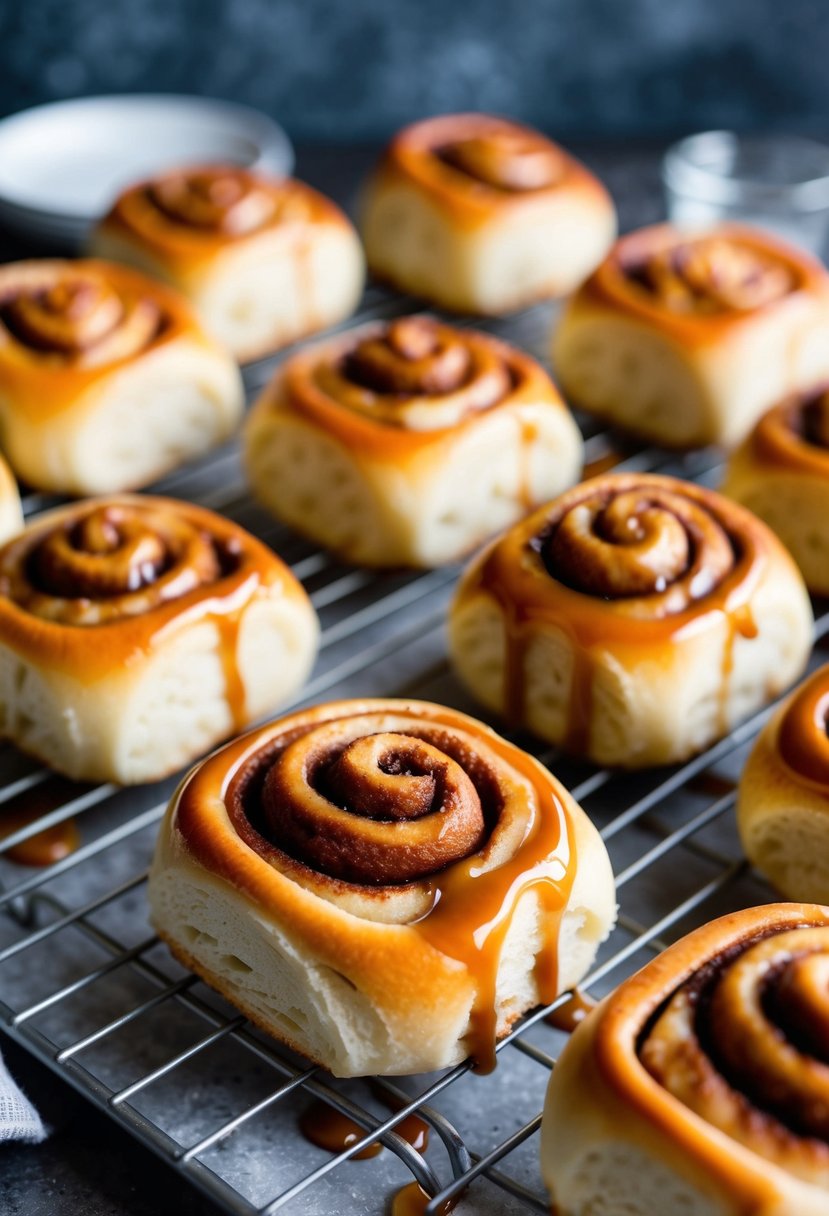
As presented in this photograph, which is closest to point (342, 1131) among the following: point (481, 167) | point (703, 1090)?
point (703, 1090)

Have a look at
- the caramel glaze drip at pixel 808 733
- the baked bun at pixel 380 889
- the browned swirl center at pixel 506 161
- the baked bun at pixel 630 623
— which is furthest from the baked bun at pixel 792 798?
the browned swirl center at pixel 506 161

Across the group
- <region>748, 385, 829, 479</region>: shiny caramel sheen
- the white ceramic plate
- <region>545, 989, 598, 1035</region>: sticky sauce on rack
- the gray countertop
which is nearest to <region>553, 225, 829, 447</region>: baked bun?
<region>748, 385, 829, 479</region>: shiny caramel sheen

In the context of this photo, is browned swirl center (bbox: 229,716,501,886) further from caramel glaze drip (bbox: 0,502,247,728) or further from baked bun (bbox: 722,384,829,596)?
baked bun (bbox: 722,384,829,596)

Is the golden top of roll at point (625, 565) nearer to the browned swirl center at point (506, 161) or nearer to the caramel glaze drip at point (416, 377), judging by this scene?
the caramel glaze drip at point (416, 377)

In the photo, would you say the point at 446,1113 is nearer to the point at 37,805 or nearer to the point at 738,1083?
the point at 738,1083

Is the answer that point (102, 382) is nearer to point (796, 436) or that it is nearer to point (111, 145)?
point (796, 436)

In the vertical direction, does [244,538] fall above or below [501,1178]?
above

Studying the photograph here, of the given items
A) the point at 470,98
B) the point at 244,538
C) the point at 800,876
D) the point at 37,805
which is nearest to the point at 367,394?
the point at 244,538
